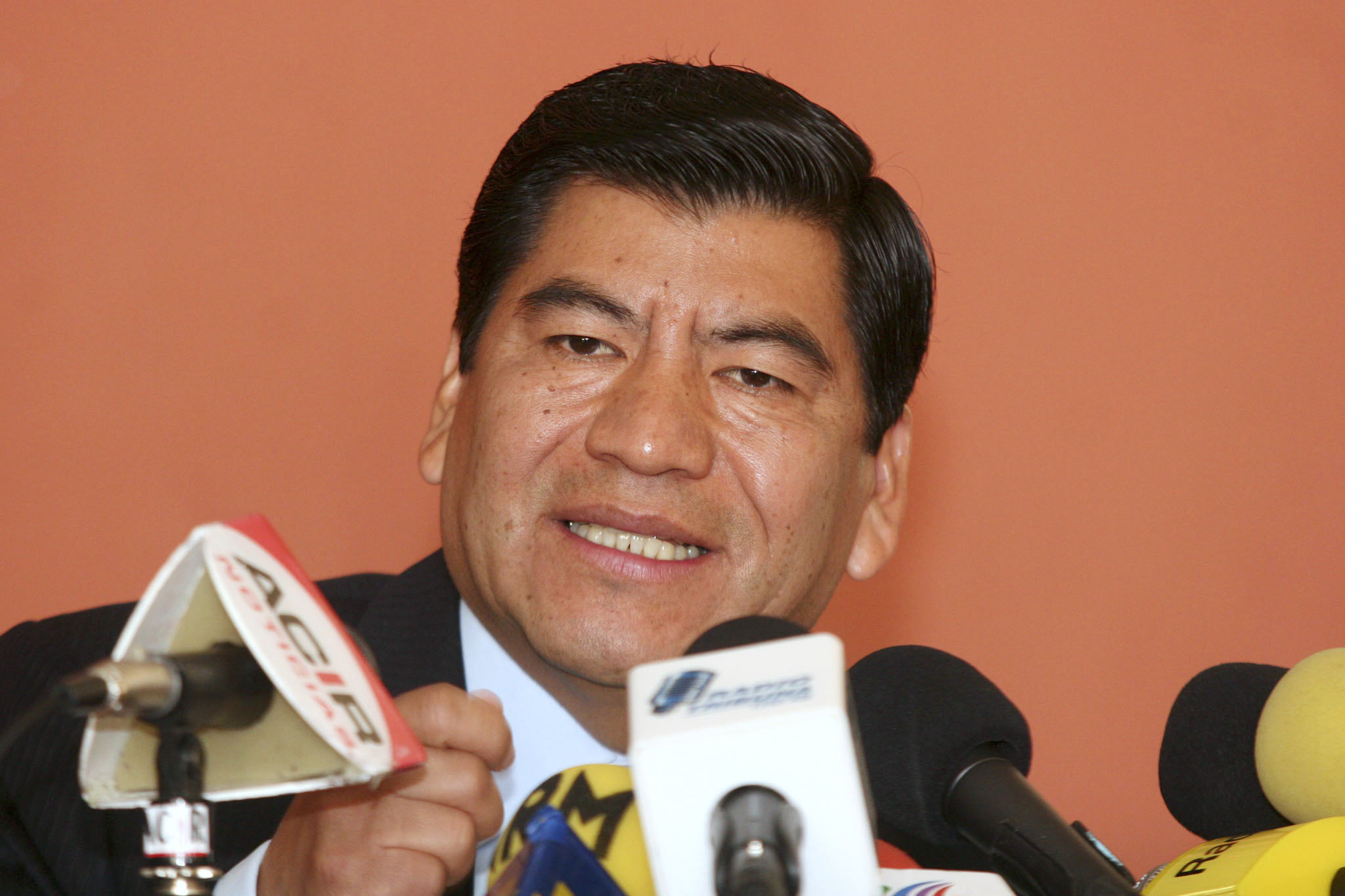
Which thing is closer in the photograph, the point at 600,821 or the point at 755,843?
the point at 755,843

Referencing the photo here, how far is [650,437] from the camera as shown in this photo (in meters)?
1.69

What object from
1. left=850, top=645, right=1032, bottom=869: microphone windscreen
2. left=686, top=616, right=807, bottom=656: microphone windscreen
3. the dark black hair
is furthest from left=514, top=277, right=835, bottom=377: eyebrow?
left=686, top=616, right=807, bottom=656: microphone windscreen

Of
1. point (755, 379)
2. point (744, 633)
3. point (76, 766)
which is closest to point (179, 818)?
point (744, 633)

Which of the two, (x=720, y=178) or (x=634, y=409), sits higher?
(x=720, y=178)

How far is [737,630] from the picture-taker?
3.54 feet

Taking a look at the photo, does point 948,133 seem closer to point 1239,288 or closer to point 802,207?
point 1239,288

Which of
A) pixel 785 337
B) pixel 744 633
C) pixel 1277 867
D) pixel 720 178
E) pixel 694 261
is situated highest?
pixel 720 178

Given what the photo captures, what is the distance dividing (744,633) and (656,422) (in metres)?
0.66

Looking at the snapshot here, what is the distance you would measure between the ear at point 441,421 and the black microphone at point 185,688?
3.64 ft

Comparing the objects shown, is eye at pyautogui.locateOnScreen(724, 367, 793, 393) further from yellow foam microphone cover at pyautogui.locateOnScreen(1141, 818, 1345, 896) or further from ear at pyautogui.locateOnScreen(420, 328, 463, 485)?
yellow foam microphone cover at pyautogui.locateOnScreen(1141, 818, 1345, 896)

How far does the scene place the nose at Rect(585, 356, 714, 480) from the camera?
1.69 m

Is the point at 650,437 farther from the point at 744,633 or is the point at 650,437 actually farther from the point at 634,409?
the point at 744,633

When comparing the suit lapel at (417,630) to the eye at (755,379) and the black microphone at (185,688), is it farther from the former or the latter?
the black microphone at (185,688)

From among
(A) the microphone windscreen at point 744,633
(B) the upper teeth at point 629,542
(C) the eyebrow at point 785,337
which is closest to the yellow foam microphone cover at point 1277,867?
(A) the microphone windscreen at point 744,633
